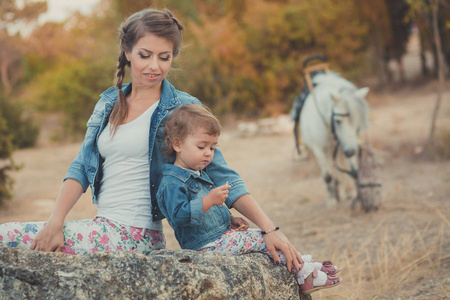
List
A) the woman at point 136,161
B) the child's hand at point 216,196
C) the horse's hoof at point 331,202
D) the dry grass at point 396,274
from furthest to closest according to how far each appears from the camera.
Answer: the horse's hoof at point 331,202
the dry grass at point 396,274
the woman at point 136,161
the child's hand at point 216,196

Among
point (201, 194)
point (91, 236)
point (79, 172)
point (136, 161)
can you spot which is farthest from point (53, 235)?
point (201, 194)

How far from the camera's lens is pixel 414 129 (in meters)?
10.6

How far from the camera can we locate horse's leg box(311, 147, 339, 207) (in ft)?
20.9

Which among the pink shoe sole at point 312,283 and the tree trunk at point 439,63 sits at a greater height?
the tree trunk at point 439,63

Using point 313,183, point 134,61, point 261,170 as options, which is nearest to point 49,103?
point 261,170

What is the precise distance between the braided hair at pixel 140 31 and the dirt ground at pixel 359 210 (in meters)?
1.52

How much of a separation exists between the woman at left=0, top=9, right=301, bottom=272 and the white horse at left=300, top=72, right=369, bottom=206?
3570mm

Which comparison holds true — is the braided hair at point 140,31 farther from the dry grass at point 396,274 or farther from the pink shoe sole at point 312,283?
the dry grass at point 396,274

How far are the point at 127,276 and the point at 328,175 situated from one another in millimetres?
4839

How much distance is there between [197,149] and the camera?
2270 mm

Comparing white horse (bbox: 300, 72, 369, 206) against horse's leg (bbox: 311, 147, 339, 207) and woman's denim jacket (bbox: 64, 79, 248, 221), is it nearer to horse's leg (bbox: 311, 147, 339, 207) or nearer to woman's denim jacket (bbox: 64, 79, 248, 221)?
horse's leg (bbox: 311, 147, 339, 207)

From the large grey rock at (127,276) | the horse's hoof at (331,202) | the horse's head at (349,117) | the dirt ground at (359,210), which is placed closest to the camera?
the large grey rock at (127,276)

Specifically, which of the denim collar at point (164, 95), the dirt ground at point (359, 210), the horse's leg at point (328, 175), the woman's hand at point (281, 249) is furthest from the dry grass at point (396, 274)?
the horse's leg at point (328, 175)

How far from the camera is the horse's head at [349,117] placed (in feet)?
18.7
